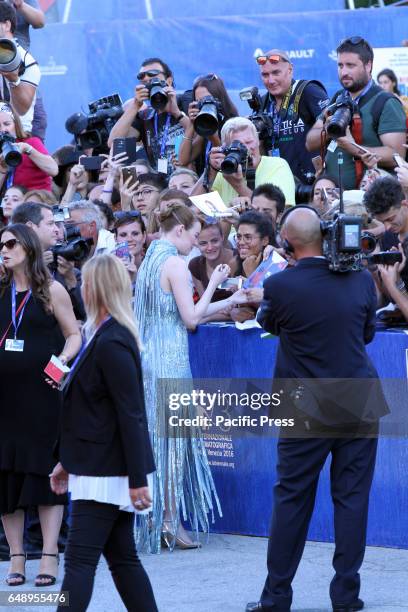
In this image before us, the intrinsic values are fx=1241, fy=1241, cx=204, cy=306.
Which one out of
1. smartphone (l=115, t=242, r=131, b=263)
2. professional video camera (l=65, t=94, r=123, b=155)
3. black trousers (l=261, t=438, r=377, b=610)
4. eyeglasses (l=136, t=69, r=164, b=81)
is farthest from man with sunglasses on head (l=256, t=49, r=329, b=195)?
black trousers (l=261, t=438, r=377, b=610)

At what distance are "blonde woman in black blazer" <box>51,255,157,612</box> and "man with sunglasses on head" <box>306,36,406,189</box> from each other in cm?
343

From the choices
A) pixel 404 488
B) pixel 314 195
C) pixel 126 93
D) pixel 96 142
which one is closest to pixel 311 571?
pixel 404 488

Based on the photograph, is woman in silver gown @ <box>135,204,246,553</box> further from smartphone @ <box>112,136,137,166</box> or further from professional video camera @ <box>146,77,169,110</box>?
smartphone @ <box>112,136,137,166</box>

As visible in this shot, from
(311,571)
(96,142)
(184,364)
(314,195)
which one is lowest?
(311,571)

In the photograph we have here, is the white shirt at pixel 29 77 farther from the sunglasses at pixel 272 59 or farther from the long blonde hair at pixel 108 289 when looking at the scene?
the long blonde hair at pixel 108 289

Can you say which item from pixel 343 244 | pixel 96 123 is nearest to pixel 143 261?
pixel 343 244

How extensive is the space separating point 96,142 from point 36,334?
3.75 meters

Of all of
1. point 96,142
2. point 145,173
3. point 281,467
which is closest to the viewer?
Answer: point 281,467

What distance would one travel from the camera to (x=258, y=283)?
7074mm

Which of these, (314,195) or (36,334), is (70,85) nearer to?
(314,195)

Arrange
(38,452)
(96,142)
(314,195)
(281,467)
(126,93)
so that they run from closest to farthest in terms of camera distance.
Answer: (281,467)
(38,452)
(314,195)
(96,142)
(126,93)

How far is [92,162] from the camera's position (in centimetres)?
948

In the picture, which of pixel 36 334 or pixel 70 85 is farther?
pixel 70 85

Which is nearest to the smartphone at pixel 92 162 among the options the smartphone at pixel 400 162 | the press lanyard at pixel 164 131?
the press lanyard at pixel 164 131
